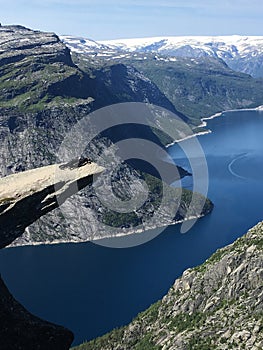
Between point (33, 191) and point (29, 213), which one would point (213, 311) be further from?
point (33, 191)

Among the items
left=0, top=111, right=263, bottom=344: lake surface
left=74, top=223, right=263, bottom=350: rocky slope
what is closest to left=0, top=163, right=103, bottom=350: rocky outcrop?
left=74, top=223, right=263, bottom=350: rocky slope

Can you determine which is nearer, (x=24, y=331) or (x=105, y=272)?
(x=24, y=331)

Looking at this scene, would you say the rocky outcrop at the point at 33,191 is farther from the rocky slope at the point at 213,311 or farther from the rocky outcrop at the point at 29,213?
the rocky slope at the point at 213,311

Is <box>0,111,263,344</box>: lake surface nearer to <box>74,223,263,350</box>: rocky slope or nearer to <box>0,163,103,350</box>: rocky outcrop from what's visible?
<box>74,223,263,350</box>: rocky slope

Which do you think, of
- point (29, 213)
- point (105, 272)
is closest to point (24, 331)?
point (29, 213)

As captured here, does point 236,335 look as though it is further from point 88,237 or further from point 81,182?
point 88,237

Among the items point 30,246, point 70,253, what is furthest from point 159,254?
point 30,246
